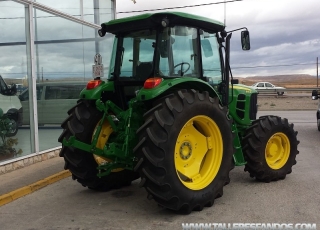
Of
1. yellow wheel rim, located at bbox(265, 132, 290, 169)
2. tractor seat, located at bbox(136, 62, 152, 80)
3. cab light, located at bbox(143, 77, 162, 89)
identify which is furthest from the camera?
yellow wheel rim, located at bbox(265, 132, 290, 169)

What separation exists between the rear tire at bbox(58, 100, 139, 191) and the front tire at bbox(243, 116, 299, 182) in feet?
7.80

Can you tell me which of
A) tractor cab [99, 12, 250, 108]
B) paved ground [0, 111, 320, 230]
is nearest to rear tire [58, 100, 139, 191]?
paved ground [0, 111, 320, 230]

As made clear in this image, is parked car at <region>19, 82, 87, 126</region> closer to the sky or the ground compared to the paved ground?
closer to the sky

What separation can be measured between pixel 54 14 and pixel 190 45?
4.58 meters

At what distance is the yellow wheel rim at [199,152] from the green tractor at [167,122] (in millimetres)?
14

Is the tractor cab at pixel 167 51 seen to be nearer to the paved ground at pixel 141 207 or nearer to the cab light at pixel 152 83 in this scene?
the cab light at pixel 152 83

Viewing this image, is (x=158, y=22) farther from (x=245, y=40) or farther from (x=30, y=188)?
(x=30, y=188)

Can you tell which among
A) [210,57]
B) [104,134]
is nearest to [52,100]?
[104,134]

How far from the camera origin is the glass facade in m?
7.96

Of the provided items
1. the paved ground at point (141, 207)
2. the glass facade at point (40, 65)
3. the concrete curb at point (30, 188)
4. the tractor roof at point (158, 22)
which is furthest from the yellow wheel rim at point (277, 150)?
the glass facade at point (40, 65)

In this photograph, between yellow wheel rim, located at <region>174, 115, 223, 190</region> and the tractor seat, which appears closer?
yellow wheel rim, located at <region>174, 115, 223, 190</region>

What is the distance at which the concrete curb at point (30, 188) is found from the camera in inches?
230

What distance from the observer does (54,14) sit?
29.9 ft

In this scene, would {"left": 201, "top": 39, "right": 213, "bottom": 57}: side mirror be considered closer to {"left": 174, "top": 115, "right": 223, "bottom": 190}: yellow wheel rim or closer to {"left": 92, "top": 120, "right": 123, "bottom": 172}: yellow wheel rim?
{"left": 174, "top": 115, "right": 223, "bottom": 190}: yellow wheel rim
